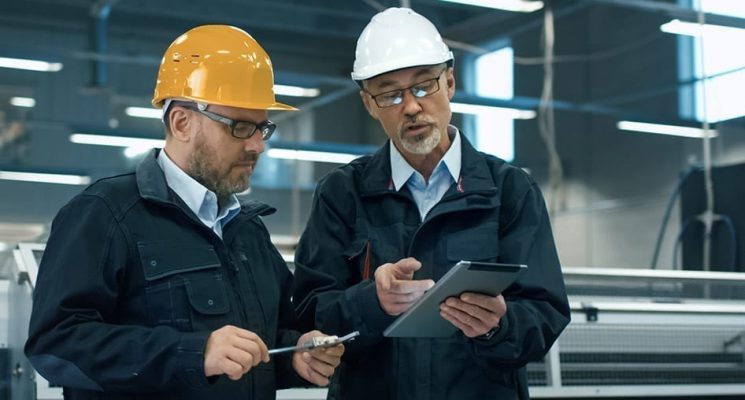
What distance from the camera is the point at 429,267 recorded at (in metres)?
1.95

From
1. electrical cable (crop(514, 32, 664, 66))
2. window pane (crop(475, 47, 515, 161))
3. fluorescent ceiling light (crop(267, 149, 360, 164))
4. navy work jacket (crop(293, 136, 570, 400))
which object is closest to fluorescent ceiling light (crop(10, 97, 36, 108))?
fluorescent ceiling light (crop(267, 149, 360, 164))

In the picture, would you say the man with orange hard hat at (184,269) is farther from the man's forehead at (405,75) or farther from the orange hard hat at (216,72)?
the man's forehead at (405,75)

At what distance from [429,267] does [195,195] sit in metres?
0.47

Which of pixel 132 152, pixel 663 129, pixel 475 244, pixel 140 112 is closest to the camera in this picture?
pixel 475 244

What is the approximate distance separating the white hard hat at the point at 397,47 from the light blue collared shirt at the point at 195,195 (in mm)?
433

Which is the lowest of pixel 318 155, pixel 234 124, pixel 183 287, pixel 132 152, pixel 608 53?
pixel 183 287

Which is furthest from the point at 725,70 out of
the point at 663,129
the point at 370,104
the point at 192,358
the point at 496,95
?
the point at 192,358

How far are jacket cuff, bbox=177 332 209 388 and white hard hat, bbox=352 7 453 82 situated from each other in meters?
0.71

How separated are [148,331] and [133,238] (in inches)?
6.6

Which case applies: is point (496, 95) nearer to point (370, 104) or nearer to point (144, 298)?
point (370, 104)

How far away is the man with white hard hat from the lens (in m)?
1.86

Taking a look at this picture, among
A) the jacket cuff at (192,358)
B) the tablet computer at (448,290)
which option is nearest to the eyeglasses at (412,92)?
the tablet computer at (448,290)

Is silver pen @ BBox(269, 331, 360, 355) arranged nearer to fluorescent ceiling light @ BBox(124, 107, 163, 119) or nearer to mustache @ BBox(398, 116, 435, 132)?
mustache @ BBox(398, 116, 435, 132)

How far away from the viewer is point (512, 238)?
196 cm
